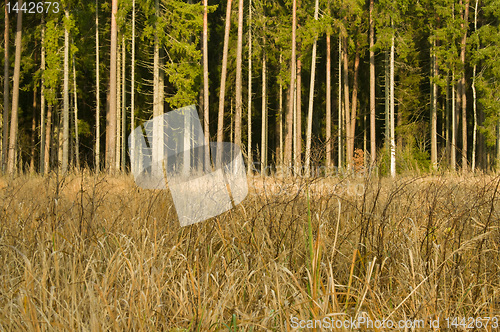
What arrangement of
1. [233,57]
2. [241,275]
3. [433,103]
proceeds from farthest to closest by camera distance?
[433,103] → [233,57] → [241,275]

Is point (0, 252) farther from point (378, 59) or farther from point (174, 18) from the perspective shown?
point (378, 59)

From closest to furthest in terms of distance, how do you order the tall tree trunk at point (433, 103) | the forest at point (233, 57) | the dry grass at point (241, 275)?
the dry grass at point (241, 275)
the forest at point (233, 57)
the tall tree trunk at point (433, 103)

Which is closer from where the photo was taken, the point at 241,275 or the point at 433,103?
the point at 241,275

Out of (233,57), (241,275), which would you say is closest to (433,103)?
(233,57)

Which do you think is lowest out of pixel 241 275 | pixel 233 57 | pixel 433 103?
pixel 241 275

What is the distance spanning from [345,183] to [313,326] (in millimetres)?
2482

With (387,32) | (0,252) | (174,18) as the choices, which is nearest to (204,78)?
A: (174,18)

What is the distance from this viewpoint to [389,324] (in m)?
1.76

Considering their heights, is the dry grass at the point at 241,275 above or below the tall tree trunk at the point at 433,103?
below

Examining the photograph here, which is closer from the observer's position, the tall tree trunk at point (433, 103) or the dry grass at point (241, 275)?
the dry grass at point (241, 275)

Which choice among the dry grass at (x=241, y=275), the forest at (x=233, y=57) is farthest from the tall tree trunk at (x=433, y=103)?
the dry grass at (x=241, y=275)

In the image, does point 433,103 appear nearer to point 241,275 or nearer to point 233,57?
point 233,57

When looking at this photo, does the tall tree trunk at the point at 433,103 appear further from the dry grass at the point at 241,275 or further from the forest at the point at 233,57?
the dry grass at the point at 241,275

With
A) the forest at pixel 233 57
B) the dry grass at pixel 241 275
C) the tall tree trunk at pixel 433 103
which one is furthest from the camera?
the tall tree trunk at pixel 433 103
